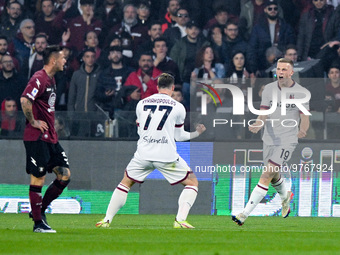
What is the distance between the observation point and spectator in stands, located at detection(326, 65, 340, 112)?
14.0m

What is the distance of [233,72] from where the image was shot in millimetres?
15883

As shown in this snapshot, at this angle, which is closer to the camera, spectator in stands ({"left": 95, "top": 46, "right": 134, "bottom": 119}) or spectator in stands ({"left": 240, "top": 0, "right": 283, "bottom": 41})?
spectator in stands ({"left": 95, "top": 46, "right": 134, "bottom": 119})

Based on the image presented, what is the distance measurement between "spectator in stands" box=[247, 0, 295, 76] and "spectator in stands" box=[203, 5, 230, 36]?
29.5 inches

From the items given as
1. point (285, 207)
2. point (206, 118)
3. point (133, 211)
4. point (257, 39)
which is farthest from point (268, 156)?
point (257, 39)

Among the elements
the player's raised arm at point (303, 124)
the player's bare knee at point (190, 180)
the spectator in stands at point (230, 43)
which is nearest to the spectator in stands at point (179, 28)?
the spectator in stands at point (230, 43)

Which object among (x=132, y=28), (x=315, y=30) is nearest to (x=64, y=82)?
(x=132, y=28)

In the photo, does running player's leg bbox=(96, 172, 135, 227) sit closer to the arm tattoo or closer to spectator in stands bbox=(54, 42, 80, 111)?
the arm tattoo

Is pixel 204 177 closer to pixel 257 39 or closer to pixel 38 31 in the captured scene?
pixel 257 39

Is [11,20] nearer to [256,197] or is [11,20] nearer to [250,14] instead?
[250,14]

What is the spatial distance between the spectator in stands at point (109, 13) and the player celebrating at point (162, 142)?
734cm

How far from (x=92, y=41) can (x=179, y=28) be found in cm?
195

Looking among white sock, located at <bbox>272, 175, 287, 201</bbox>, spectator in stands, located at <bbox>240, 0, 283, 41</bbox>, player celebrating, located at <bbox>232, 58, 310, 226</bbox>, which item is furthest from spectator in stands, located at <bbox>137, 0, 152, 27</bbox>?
white sock, located at <bbox>272, 175, 287, 201</bbox>

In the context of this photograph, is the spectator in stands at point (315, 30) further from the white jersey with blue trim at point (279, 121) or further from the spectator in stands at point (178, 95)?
the white jersey with blue trim at point (279, 121)

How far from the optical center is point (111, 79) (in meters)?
16.0
